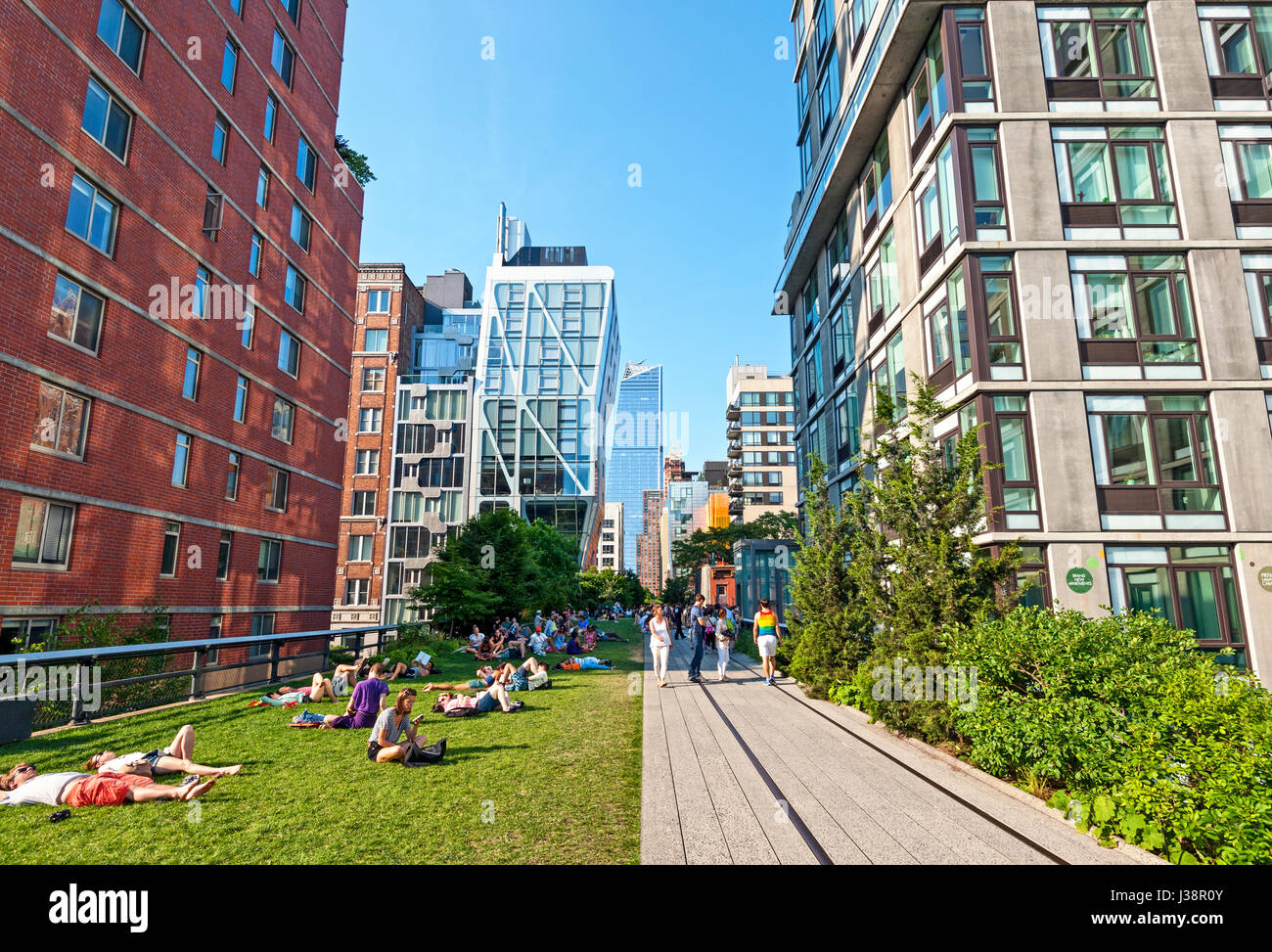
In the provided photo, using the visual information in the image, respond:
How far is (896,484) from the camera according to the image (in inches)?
426

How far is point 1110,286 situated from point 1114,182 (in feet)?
10.3

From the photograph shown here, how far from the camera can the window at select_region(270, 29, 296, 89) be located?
86.4 feet

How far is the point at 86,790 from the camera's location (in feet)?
22.4

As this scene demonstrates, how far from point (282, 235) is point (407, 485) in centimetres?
4074

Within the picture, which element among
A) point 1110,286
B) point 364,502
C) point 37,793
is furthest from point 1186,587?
point 364,502

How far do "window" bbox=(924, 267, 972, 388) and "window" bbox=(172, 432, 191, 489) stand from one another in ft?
76.5

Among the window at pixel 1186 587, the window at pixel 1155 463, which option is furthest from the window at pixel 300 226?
the window at pixel 1186 587

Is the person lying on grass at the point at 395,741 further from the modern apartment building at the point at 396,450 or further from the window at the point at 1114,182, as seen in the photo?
the modern apartment building at the point at 396,450

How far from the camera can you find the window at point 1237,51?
18484 mm

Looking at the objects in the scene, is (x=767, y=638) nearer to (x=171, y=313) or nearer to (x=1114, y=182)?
(x=1114, y=182)

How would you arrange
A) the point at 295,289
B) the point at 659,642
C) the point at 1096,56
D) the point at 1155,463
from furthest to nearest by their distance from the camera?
1. the point at 295,289
2. the point at 1096,56
3. the point at 1155,463
4. the point at 659,642

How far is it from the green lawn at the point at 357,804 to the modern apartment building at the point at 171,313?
8.46 m

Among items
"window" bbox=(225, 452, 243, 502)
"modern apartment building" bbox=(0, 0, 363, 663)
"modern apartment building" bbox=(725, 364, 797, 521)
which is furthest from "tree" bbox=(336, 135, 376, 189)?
"modern apartment building" bbox=(725, 364, 797, 521)
